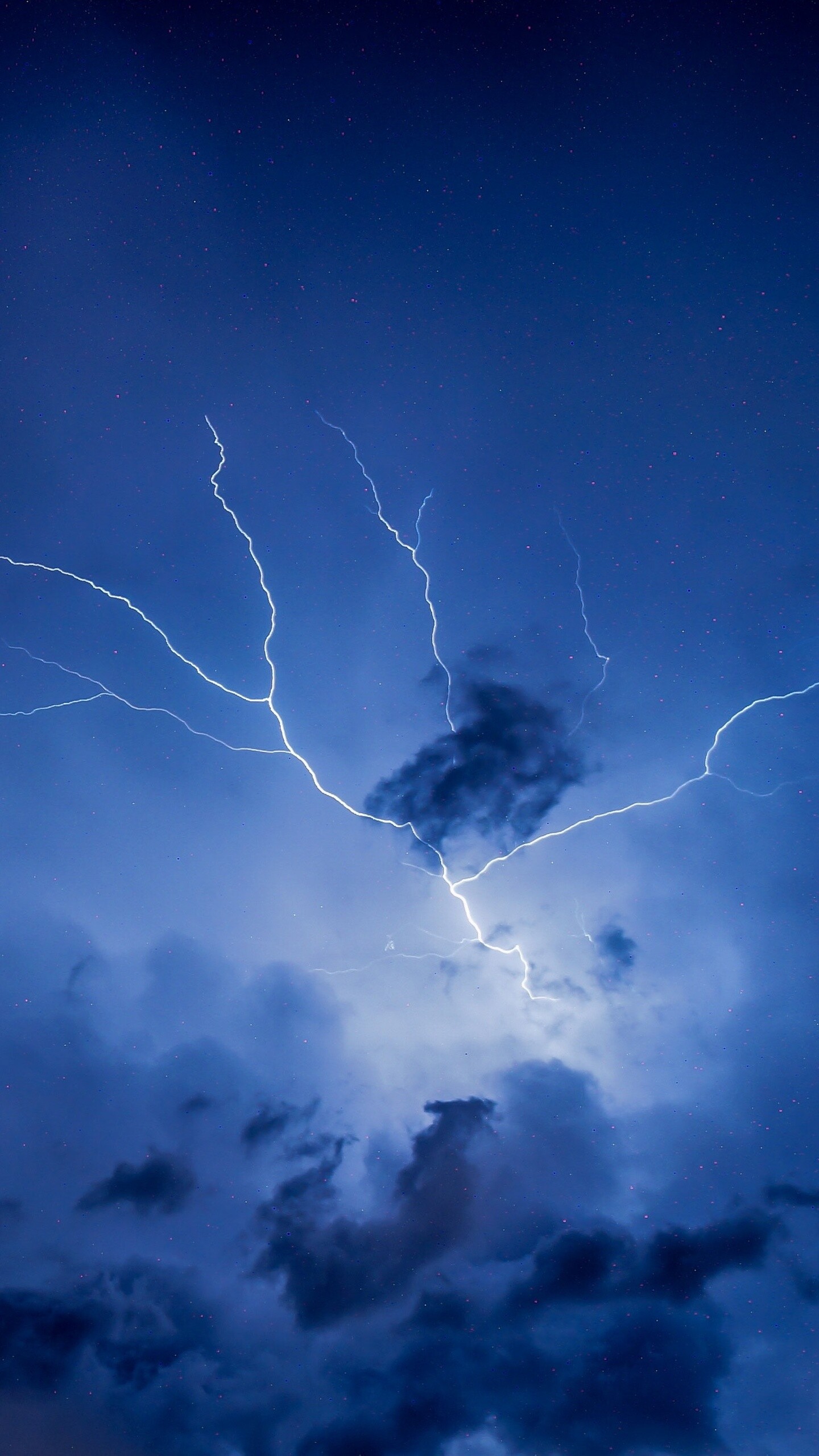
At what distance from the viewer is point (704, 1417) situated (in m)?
10.8

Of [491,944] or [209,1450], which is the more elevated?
[491,944]

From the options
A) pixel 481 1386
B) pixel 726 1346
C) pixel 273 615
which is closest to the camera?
pixel 273 615

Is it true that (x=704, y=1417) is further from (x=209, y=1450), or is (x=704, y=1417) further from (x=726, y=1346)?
(x=209, y=1450)

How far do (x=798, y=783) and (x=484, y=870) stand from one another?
14.3ft

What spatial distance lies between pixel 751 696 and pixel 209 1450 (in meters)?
16.5

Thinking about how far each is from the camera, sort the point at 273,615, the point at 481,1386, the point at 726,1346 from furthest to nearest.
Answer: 1. the point at 481,1386
2. the point at 726,1346
3. the point at 273,615

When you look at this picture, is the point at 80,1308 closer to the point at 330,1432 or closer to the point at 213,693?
the point at 330,1432

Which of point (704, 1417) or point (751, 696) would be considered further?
point (704, 1417)

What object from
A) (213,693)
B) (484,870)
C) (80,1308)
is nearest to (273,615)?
(213,693)

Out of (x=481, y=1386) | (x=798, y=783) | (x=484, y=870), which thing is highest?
(x=798, y=783)

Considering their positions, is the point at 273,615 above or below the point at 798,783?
above

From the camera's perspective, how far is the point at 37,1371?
1177 centimetres

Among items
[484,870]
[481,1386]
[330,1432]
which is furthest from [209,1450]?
[484,870]

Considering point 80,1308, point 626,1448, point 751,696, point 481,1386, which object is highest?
point 751,696
